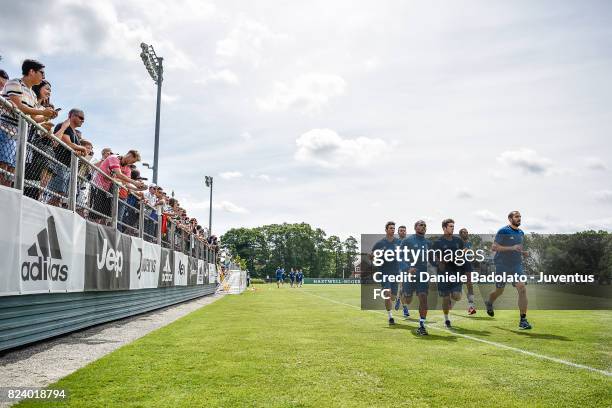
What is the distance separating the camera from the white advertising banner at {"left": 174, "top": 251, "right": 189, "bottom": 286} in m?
17.1

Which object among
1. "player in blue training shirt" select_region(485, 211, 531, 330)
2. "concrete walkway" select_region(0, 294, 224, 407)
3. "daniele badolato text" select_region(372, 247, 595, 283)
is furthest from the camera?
"player in blue training shirt" select_region(485, 211, 531, 330)

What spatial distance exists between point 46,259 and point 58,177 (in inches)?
57.7

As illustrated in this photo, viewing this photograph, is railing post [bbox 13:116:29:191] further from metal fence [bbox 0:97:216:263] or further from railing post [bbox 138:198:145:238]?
railing post [bbox 138:198:145:238]

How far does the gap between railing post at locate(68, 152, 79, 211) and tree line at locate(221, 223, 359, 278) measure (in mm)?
138428

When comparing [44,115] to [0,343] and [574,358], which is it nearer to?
[0,343]

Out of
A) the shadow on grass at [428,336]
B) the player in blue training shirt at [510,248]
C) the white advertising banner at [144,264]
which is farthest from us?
the white advertising banner at [144,264]

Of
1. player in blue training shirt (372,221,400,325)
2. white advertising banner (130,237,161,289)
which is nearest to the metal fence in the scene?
white advertising banner (130,237,161,289)

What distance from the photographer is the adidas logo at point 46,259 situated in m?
6.29

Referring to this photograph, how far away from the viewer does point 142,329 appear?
9.60m

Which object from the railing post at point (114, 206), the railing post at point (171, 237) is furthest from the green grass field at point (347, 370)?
the railing post at point (171, 237)

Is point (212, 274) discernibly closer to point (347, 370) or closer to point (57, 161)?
point (57, 161)

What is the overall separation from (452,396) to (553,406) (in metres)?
0.81

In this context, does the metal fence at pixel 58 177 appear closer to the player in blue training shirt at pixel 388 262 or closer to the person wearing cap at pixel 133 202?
the person wearing cap at pixel 133 202

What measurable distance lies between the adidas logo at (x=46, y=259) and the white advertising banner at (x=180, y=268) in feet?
31.7
